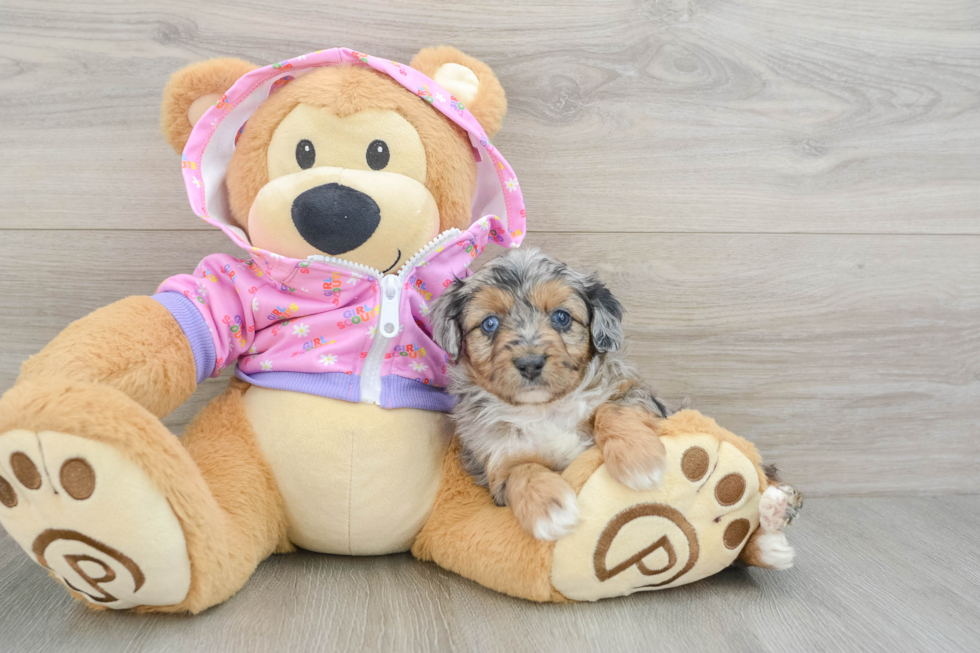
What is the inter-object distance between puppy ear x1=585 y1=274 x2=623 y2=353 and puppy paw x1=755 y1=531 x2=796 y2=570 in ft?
1.63

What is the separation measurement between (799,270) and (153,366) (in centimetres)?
170

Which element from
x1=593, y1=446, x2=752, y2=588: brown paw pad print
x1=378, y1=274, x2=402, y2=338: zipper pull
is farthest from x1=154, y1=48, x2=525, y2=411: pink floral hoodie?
x1=593, y1=446, x2=752, y2=588: brown paw pad print

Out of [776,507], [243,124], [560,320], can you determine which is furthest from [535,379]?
[243,124]

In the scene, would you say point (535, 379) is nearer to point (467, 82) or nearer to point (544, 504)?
point (544, 504)

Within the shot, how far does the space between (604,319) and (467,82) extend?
0.64 metres

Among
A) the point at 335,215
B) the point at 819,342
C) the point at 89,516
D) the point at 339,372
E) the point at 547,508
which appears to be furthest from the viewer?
the point at 819,342

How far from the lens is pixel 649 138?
1.90 metres

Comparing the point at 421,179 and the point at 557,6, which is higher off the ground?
the point at 557,6

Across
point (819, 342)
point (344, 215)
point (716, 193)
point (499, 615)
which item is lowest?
point (499, 615)

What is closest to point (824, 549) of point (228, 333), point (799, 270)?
point (799, 270)

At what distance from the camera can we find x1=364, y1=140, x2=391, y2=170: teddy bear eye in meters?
Answer: 1.44

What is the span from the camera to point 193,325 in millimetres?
1442

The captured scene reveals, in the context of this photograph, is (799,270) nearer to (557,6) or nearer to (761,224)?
(761,224)

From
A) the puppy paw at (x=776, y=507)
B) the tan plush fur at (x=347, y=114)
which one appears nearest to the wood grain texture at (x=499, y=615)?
the puppy paw at (x=776, y=507)
